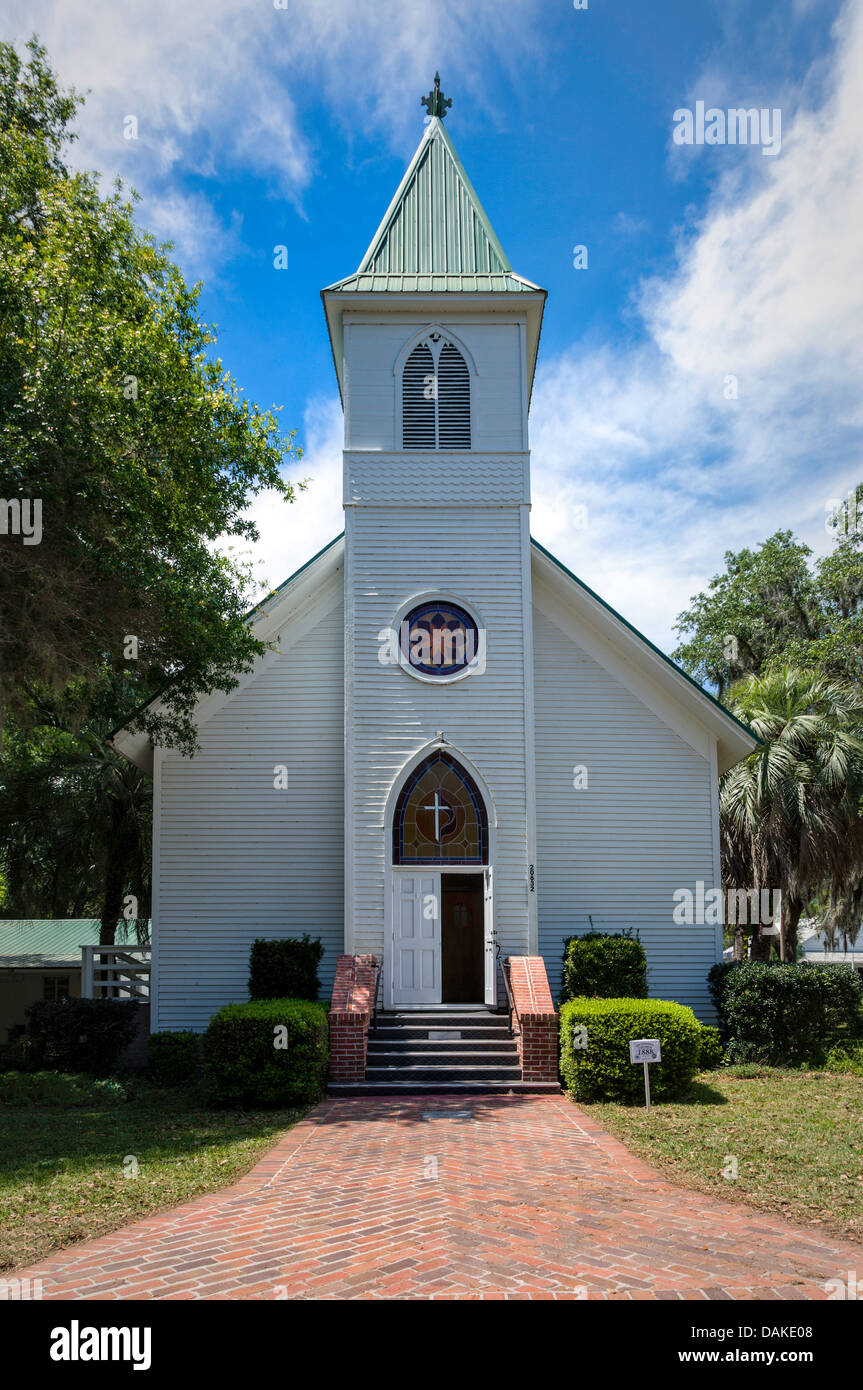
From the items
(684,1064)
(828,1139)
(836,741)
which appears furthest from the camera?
(836,741)

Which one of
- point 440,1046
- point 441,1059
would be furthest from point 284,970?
point 441,1059

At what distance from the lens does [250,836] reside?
15.9 meters

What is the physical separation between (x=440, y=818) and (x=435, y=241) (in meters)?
9.91

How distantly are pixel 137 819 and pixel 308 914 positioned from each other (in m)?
7.81

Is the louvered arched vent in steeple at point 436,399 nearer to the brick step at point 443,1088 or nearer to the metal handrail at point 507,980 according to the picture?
the metal handrail at point 507,980

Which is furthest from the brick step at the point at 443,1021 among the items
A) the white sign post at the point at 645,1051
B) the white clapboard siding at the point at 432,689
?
the white sign post at the point at 645,1051

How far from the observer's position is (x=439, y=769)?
1530 cm

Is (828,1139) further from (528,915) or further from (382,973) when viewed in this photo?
(382,973)

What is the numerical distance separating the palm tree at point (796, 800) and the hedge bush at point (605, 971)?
188 inches

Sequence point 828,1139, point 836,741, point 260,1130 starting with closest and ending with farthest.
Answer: point 828,1139 → point 260,1130 → point 836,741

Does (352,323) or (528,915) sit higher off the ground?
(352,323)

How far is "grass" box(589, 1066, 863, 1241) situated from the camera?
7.49 metres

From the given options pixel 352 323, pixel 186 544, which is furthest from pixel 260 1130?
pixel 352 323

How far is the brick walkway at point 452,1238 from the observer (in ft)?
17.5
